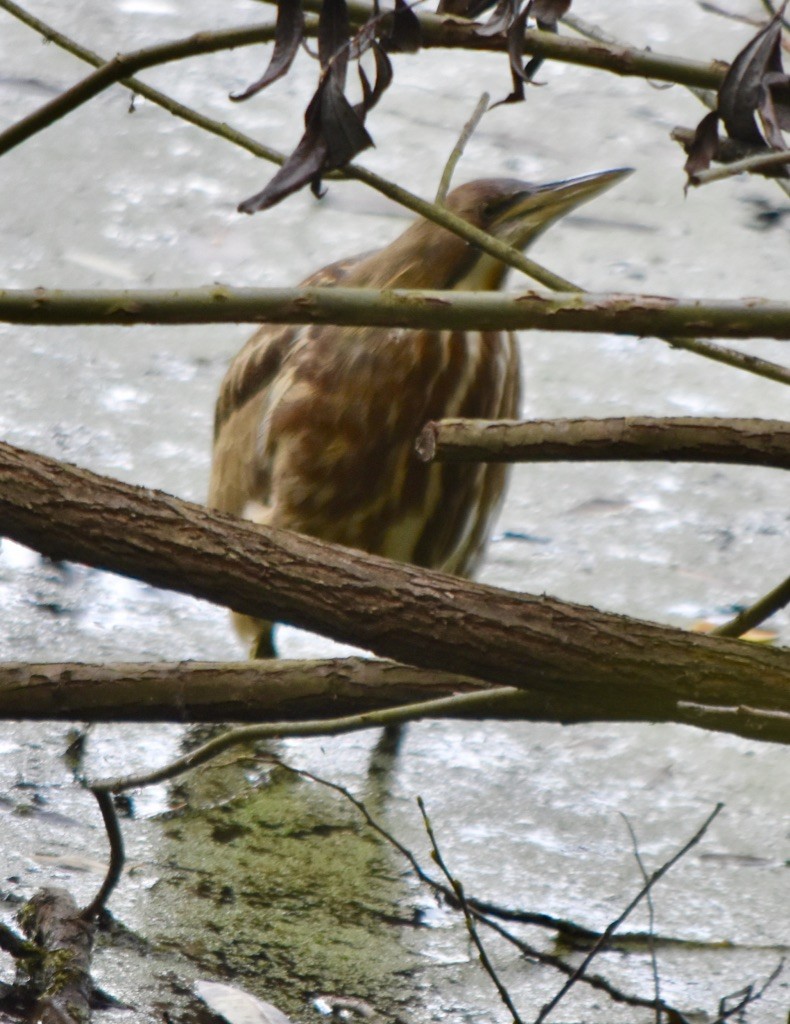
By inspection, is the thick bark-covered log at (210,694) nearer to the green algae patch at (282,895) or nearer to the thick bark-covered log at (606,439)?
the thick bark-covered log at (606,439)

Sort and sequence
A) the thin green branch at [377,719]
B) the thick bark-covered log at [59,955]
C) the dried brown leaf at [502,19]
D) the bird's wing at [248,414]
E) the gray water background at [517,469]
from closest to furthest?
the dried brown leaf at [502,19] → the thin green branch at [377,719] → the thick bark-covered log at [59,955] → the gray water background at [517,469] → the bird's wing at [248,414]

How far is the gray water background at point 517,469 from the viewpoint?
2051 millimetres

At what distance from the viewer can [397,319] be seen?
3.76ft

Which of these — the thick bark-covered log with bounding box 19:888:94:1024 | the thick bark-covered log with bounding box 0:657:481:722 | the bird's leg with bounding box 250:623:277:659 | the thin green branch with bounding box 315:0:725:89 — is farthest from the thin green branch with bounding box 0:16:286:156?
the bird's leg with bounding box 250:623:277:659

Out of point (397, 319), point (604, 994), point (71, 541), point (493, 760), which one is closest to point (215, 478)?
point (493, 760)

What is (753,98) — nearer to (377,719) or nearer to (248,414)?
(377,719)

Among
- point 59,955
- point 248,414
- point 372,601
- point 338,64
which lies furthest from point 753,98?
point 248,414

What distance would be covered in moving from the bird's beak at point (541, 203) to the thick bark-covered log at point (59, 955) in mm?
1061

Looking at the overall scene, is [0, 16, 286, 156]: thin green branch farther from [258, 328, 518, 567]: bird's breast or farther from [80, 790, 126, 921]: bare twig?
[258, 328, 518, 567]: bird's breast

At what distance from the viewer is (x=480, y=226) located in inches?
89.5

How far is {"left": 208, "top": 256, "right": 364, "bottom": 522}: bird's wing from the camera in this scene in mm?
2381

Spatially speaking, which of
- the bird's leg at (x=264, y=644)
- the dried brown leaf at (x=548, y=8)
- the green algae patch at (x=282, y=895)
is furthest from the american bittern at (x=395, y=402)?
the dried brown leaf at (x=548, y=8)

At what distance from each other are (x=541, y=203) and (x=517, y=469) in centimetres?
103

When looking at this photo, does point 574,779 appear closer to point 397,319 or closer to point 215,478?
point 215,478
